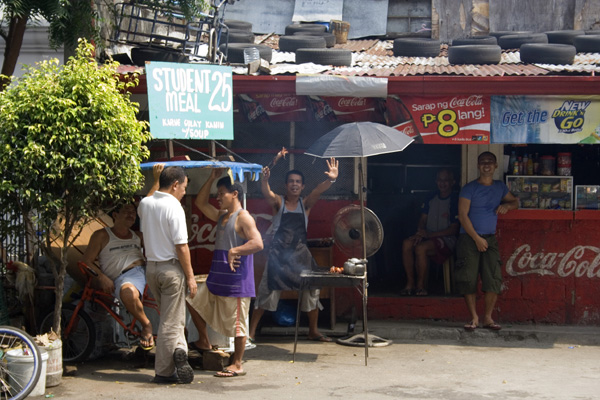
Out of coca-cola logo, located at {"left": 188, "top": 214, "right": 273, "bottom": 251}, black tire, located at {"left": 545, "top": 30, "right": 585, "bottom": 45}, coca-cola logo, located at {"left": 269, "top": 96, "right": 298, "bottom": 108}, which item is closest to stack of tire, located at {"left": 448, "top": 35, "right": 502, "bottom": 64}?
coca-cola logo, located at {"left": 269, "top": 96, "right": 298, "bottom": 108}

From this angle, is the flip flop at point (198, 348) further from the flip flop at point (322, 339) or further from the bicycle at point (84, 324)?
the flip flop at point (322, 339)

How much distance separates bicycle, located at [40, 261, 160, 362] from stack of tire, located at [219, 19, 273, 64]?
352cm

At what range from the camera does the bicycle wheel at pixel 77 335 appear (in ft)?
25.8

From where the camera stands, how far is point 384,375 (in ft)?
24.5

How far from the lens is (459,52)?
33.1ft

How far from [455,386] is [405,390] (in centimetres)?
50

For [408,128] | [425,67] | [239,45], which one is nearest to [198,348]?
[408,128]

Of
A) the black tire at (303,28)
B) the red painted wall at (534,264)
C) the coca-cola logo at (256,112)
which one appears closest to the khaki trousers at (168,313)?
the red painted wall at (534,264)

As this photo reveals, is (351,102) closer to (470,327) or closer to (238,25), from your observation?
(470,327)

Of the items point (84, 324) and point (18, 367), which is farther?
point (84, 324)

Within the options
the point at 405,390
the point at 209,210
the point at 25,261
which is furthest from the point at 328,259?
the point at 25,261

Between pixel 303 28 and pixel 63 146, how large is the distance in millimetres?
7468

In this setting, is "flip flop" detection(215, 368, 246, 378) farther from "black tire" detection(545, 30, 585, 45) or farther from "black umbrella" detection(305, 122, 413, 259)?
"black tire" detection(545, 30, 585, 45)

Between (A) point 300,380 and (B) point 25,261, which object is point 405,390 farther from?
(B) point 25,261
